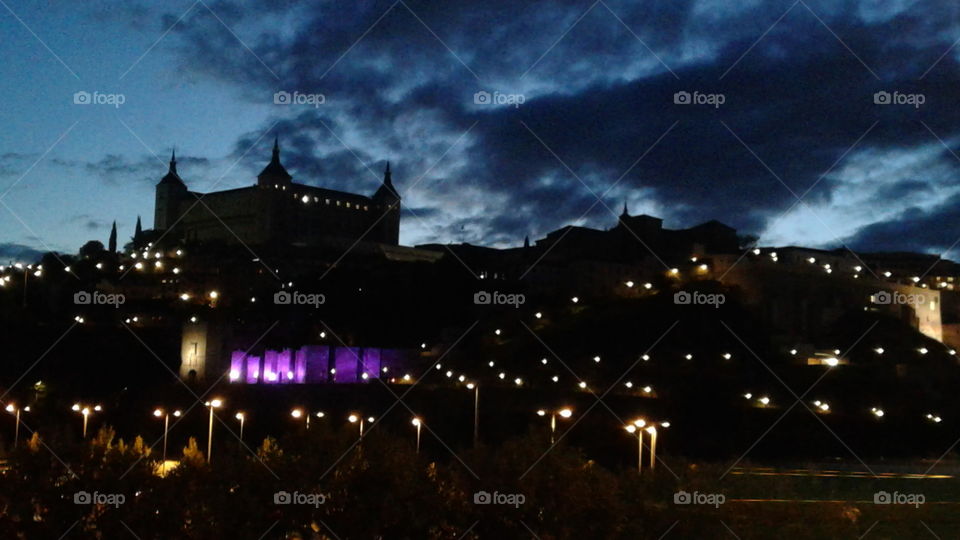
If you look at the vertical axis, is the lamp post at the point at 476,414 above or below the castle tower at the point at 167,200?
below

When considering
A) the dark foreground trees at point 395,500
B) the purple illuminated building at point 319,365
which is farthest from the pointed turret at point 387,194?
the dark foreground trees at point 395,500

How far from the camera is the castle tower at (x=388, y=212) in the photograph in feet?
275

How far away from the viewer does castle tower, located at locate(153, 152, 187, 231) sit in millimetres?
83375

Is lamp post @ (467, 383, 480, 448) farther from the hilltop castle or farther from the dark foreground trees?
the hilltop castle

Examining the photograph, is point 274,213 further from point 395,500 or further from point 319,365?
point 395,500

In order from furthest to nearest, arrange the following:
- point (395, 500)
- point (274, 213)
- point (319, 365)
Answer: point (274, 213)
point (319, 365)
point (395, 500)

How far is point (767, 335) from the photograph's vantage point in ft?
123

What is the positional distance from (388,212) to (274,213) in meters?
12.4

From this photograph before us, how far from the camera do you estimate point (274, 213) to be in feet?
248

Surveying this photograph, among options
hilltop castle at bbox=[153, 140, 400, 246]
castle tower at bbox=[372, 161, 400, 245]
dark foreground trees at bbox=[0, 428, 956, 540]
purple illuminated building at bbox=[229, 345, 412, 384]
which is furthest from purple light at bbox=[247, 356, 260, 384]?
castle tower at bbox=[372, 161, 400, 245]

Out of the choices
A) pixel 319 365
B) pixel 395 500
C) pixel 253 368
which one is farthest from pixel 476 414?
pixel 253 368

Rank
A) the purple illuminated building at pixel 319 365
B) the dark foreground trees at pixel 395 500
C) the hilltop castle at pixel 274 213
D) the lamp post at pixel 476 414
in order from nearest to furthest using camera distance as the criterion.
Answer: the dark foreground trees at pixel 395 500 → the lamp post at pixel 476 414 → the purple illuminated building at pixel 319 365 → the hilltop castle at pixel 274 213

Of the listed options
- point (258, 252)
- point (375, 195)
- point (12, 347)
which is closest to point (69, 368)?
point (12, 347)

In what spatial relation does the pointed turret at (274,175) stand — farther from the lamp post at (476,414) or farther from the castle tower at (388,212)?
the lamp post at (476,414)
